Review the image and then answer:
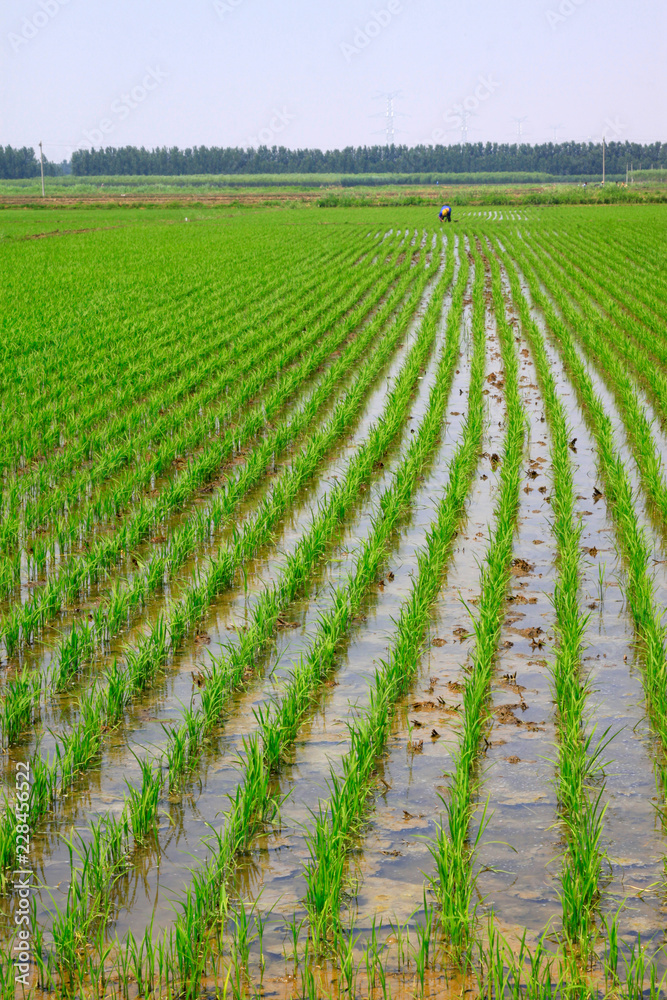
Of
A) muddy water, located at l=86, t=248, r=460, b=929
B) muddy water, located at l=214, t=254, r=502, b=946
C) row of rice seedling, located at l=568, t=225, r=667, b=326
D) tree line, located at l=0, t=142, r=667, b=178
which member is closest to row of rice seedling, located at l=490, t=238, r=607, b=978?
muddy water, located at l=214, t=254, r=502, b=946

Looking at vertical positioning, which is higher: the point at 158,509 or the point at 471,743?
the point at 158,509

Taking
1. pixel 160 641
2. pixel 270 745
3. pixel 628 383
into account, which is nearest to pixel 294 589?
pixel 160 641

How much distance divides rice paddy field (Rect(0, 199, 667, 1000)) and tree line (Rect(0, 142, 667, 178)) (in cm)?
15609

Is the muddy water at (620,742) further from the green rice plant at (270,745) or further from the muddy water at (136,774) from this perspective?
the muddy water at (136,774)

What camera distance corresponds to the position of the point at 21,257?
86.1 ft

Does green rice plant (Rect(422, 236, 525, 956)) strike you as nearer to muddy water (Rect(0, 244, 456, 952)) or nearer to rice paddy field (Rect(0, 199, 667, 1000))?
rice paddy field (Rect(0, 199, 667, 1000))

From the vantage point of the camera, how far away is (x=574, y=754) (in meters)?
3.80

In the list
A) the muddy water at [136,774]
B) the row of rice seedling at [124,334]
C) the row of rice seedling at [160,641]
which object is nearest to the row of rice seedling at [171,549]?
the row of rice seedling at [160,641]

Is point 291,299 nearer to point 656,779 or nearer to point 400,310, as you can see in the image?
point 400,310

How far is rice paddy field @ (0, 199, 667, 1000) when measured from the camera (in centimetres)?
289

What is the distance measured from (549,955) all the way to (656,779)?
120 cm

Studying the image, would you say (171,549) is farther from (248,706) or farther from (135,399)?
(135,399)

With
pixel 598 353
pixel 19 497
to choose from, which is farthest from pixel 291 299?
pixel 19 497

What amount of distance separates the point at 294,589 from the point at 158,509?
1486 mm
